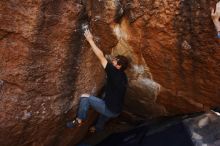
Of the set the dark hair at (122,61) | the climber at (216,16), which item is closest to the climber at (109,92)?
the dark hair at (122,61)

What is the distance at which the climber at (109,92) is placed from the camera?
450 cm

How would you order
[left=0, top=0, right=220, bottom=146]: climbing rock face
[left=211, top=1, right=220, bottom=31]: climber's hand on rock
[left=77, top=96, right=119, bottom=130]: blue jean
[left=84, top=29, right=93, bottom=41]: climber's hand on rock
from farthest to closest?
1. [left=77, top=96, right=119, bottom=130]: blue jean
2. [left=84, top=29, right=93, bottom=41]: climber's hand on rock
3. [left=0, top=0, right=220, bottom=146]: climbing rock face
4. [left=211, top=1, right=220, bottom=31]: climber's hand on rock

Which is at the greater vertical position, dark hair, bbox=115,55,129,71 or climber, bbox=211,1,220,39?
climber, bbox=211,1,220,39

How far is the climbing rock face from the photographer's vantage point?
407cm

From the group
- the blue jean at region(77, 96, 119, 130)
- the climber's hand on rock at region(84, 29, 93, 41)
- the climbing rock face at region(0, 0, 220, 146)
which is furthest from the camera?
the blue jean at region(77, 96, 119, 130)

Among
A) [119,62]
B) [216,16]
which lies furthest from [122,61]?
[216,16]

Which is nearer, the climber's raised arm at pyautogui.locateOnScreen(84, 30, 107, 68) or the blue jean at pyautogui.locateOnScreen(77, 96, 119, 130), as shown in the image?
the climber's raised arm at pyautogui.locateOnScreen(84, 30, 107, 68)

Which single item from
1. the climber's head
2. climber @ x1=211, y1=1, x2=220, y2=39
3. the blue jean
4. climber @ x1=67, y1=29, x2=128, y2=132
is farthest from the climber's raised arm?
climber @ x1=211, y1=1, x2=220, y2=39

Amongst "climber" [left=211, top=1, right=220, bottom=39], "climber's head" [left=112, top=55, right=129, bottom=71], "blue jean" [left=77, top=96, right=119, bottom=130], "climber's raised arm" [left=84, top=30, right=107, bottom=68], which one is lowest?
"blue jean" [left=77, top=96, right=119, bottom=130]

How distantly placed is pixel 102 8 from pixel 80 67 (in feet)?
2.49

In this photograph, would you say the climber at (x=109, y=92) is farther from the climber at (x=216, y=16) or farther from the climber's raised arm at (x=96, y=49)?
the climber at (x=216, y=16)

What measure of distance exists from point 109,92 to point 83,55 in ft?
1.89

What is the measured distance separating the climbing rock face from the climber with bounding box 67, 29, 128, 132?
101mm

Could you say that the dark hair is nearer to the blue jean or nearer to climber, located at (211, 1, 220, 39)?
the blue jean
